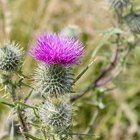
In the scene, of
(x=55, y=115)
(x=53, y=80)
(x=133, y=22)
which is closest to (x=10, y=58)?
(x=53, y=80)

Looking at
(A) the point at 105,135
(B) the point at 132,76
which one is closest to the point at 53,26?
(B) the point at 132,76

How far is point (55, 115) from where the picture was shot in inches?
104

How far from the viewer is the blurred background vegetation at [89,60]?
5188 millimetres

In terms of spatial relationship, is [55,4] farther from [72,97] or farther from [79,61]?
[79,61]

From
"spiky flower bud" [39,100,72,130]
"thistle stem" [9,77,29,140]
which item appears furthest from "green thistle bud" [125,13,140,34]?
"thistle stem" [9,77,29,140]

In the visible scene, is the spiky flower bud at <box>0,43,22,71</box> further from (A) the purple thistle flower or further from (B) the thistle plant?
(A) the purple thistle flower

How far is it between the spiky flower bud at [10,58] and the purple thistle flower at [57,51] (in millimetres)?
155

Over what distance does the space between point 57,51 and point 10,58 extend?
312mm

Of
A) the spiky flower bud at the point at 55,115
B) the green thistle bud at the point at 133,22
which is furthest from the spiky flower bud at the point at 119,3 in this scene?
the spiky flower bud at the point at 55,115

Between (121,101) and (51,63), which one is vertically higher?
(121,101)

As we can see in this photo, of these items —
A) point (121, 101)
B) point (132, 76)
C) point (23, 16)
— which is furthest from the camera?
point (23, 16)

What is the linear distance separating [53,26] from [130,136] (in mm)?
2433

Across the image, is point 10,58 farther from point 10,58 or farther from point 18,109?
point 18,109

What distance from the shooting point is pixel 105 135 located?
5359mm
